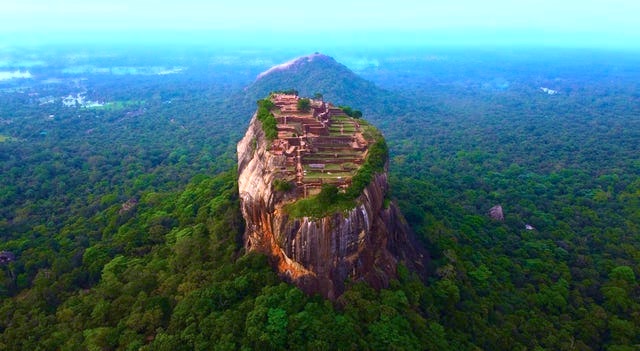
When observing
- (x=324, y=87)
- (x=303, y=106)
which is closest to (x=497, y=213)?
(x=303, y=106)

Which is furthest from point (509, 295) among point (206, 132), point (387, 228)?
point (206, 132)

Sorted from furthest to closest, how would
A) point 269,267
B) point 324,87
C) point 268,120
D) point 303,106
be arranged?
point 324,87 < point 303,106 < point 268,120 < point 269,267

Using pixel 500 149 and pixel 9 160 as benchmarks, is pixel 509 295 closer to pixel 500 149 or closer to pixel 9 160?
pixel 500 149

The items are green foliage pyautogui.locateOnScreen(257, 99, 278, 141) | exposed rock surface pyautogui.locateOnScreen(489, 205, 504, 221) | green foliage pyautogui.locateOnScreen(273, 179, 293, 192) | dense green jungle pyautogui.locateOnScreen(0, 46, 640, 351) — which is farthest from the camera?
exposed rock surface pyautogui.locateOnScreen(489, 205, 504, 221)

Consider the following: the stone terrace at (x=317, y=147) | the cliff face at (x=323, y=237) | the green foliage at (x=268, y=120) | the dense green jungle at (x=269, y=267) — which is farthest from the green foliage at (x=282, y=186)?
the green foliage at (x=268, y=120)

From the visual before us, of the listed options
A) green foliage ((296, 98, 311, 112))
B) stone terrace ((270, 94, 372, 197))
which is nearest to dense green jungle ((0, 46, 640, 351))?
stone terrace ((270, 94, 372, 197))

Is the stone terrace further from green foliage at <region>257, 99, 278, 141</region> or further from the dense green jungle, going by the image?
the dense green jungle

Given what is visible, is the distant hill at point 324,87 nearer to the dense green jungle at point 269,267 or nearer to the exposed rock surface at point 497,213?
the dense green jungle at point 269,267

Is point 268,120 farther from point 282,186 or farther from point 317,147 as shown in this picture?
point 282,186
